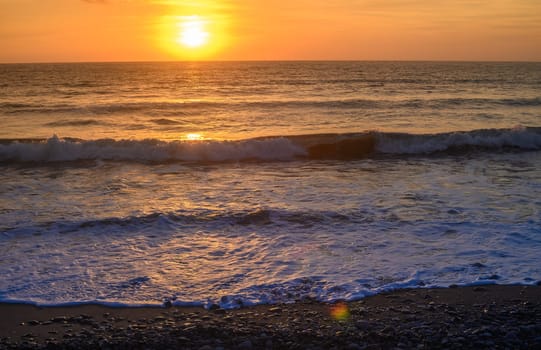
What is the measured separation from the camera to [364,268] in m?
6.48

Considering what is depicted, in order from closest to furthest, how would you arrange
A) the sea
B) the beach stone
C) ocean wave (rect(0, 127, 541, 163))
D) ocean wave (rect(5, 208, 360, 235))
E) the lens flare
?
the beach stone < the lens flare < the sea < ocean wave (rect(5, 208, 360, 235)) < ocean wave (rect(0, 127, 541, 163))

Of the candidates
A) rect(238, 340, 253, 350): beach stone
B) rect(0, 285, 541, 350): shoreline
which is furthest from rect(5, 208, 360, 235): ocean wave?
rect(238, 340, 253, 350): beach stone

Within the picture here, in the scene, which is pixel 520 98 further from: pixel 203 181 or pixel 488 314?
pixel 488 314

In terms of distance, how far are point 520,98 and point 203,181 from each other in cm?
2618

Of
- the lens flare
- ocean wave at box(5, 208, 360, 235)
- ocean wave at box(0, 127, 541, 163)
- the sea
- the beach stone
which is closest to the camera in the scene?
the beach stone

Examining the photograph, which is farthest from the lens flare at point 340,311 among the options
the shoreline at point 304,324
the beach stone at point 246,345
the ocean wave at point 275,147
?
the ocean wave at point 275,147

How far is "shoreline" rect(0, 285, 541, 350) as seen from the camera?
15.3 ft

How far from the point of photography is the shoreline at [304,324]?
15.3ft

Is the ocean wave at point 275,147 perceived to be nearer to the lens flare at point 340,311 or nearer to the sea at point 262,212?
the sea at point 262,212

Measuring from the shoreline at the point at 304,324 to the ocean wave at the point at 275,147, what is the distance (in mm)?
9734

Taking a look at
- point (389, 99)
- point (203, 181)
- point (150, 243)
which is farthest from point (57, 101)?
point (150, 243)

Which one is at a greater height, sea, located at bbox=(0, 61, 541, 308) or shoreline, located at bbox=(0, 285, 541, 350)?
sea, located at bbox=(0, 61, 541, 308)

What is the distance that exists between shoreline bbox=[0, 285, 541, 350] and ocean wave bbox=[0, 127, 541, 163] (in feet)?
31.9

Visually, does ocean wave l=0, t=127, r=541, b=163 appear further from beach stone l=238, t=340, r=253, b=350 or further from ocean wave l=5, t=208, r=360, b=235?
beach stone l=238, t=340, r=253, b=350
